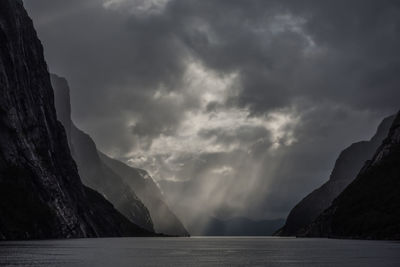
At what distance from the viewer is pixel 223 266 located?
3031 inches

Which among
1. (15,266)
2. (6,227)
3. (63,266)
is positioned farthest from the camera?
(6,227)

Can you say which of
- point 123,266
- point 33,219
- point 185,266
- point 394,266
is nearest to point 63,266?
point 123,266

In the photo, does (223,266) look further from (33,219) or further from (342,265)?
(33,219)

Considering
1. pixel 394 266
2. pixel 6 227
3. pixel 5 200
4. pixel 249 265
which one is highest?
pixel 5 200

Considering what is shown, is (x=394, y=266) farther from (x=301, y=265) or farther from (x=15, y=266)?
(x=15, y=266)

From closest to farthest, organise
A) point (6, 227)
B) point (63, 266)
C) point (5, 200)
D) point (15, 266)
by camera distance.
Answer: point (15, 266) → point (63, 266) → point (6, 227) → point (5, 200)

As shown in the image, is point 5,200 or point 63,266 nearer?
point 63,266

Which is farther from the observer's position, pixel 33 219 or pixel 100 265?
pixel 33 219

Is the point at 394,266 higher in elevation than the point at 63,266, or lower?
lower

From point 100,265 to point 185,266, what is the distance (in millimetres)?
12950

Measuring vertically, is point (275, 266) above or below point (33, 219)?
below

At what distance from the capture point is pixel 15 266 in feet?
211

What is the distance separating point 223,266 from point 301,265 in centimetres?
1263

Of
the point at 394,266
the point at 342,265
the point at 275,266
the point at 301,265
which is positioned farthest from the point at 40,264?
the point at 394,266
